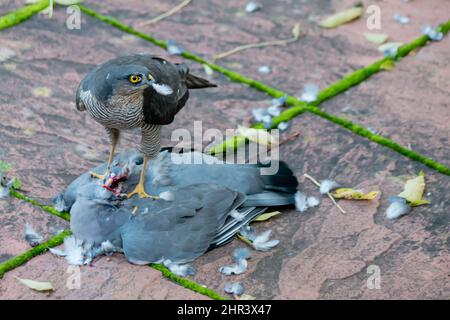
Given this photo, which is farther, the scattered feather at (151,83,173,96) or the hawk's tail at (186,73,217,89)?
the hawk's tail at (186,73,217,89)

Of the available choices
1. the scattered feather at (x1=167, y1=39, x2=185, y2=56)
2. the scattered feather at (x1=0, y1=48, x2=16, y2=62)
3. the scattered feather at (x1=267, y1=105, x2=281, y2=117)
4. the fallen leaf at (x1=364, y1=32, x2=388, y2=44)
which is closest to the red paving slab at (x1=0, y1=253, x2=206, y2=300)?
the scattered feather at (x1=267, y1=105, x2=281, y2=117)

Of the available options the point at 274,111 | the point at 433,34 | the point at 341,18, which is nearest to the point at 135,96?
the point at 274,111

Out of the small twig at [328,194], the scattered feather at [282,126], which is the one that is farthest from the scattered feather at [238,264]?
the scattered feather at [282,126]

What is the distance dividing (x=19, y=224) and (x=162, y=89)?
977 mm

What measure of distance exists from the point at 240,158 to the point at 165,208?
823 mm

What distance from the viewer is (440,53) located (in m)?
5.48

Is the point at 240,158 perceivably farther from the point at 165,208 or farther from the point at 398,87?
the point at 398,87

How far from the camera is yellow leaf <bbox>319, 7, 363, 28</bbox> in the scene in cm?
575

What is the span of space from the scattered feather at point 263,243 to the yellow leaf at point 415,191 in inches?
30.2

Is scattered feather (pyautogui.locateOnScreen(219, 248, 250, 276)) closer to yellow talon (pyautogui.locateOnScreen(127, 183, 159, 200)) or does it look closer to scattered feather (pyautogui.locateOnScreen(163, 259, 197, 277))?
scattered feather (pyautogui.locateOnScreen(163, 259, 197, 277))

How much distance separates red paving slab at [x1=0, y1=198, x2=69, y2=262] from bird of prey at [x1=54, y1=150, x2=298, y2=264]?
0.11 m

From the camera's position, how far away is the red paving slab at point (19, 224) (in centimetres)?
381

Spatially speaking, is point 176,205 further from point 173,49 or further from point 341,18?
point 341,18
